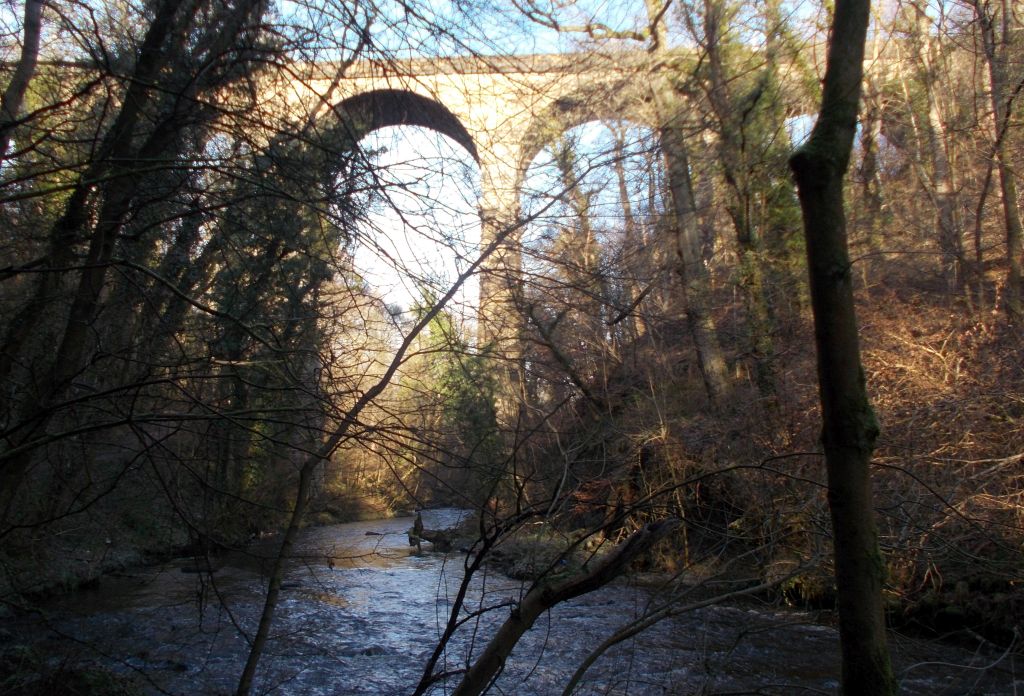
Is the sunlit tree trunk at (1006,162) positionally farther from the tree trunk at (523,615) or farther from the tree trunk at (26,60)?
the tree trunk at (26,60)

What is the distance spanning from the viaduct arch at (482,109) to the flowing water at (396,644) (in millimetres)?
1902

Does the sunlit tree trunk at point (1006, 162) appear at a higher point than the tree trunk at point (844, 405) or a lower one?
higher

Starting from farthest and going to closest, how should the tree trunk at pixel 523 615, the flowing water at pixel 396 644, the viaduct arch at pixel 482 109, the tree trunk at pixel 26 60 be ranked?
the flowing water at pixel 396 644, the tree trunk at pixel 26 60, the viaduct arch at pixel 482 109, the tree trunk at pixel 523 615

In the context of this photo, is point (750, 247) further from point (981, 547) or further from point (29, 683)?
A: point (29, 683)

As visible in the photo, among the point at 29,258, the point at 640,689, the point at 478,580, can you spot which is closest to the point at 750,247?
the point at 478,580

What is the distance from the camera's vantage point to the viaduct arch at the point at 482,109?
326cm

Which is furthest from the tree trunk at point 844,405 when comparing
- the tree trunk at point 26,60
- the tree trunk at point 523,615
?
the tree trunk at point 26,60

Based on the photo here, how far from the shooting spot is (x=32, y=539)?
20.4 ft

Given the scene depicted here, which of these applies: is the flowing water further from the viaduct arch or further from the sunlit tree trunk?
the sunlit tree trunk

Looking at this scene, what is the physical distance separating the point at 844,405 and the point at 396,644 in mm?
6703

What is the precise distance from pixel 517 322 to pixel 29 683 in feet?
12.9

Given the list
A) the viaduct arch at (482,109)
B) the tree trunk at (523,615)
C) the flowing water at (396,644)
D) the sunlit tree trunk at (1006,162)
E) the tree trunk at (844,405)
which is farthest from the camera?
the sunlit tree trunk at (1006,162)

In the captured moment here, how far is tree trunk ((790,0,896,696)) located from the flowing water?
281 centimetres

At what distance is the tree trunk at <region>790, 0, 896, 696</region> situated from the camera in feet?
5.71
